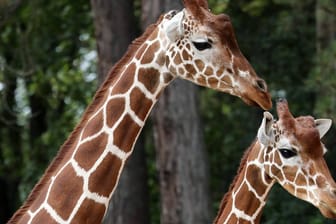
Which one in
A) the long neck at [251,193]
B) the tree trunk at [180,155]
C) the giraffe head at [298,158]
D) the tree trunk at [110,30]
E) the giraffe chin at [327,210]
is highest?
the giraffe head at [298,158]

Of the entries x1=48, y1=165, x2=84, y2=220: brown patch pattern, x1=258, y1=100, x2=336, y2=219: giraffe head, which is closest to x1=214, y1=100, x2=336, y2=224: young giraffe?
x1=258, y1=100, x2=336, y2=219: giraffe head

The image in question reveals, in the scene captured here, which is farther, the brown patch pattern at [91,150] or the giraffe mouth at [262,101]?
the brown patch pattern at [91,150]

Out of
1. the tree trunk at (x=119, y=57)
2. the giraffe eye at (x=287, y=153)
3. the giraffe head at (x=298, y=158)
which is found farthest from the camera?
the tree trunk at (x=119, y=57)

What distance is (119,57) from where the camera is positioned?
12.2 metres

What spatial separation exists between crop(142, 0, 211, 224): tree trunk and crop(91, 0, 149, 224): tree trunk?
0.90 meters

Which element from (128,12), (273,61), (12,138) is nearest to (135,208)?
(128,12)

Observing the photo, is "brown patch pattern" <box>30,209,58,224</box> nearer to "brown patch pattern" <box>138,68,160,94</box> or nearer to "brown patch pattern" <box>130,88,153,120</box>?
"brown patch pattern" <box>130,88,153,120</box>

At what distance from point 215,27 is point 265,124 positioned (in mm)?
965

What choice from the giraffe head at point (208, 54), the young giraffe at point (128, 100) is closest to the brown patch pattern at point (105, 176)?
the young giraffe at point (128, 100)

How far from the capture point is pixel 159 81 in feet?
20.2

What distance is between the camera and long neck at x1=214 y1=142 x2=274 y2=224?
6898mm

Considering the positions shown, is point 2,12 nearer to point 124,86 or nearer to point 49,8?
point 49,8

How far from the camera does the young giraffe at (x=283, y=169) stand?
6469 mm

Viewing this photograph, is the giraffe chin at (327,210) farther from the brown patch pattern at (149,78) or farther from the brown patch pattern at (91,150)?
the brown patch pattern at (91,150)
